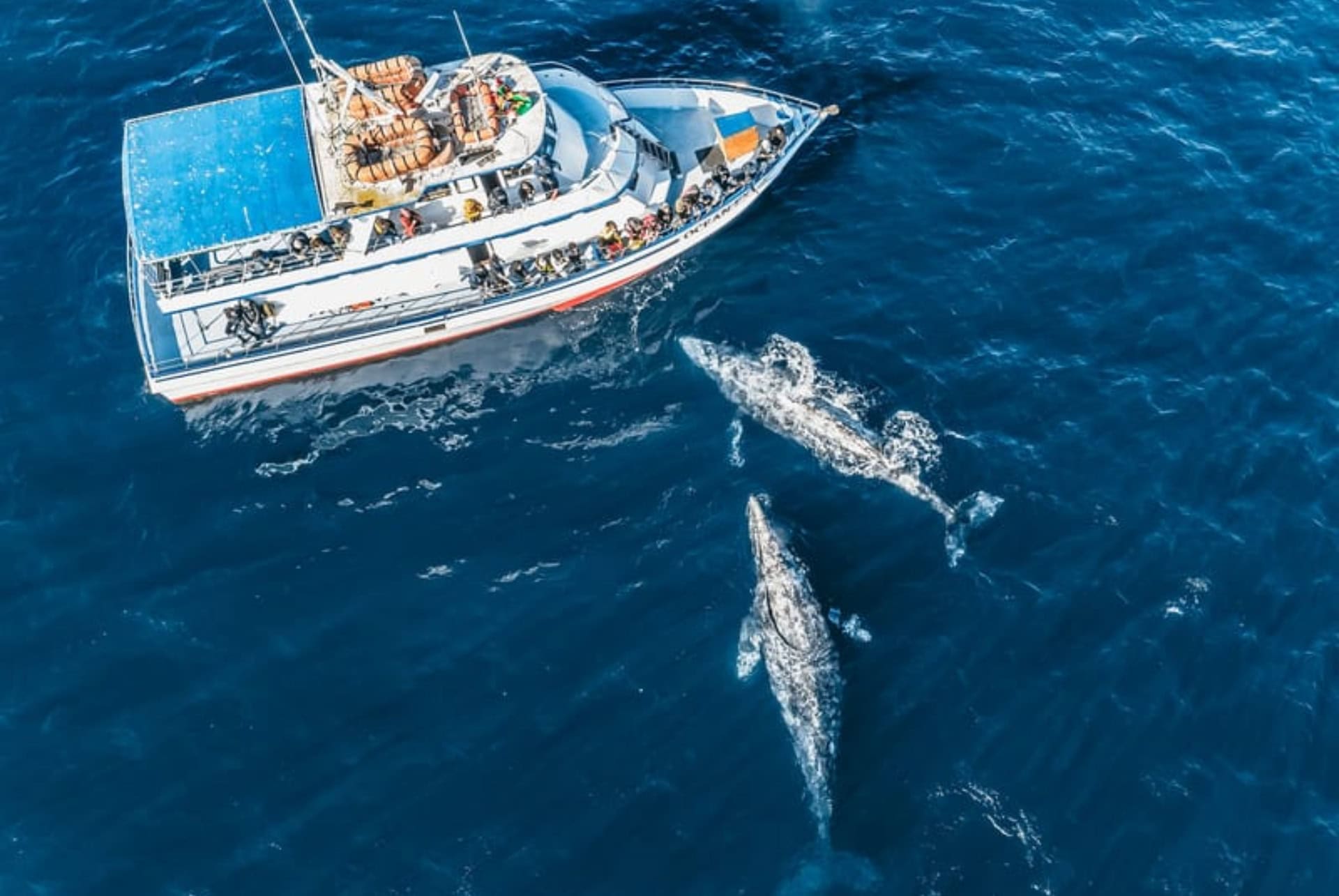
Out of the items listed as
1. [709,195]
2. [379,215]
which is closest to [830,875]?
[709,195]

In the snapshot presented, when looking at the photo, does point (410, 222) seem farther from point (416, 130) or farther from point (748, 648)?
point (748, 648)

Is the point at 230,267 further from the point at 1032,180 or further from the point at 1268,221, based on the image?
the point at 1268,221

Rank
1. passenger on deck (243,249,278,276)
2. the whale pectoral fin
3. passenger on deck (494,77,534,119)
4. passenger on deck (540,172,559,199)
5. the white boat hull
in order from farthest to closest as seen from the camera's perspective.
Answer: passenger on deck (494,77,534,119) → passenger on deck (540,172,559,199) → passenger on deck (243,249,278,276) → the white boat hull → the whale pectoral fin

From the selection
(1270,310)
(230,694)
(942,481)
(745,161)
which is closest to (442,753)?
(230,694)

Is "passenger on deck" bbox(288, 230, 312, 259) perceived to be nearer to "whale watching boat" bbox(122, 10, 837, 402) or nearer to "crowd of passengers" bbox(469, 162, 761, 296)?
"whale watching boat" bbox(122, 10, 837, 402)

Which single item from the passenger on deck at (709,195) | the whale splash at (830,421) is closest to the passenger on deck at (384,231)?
the whale splash at (830,421)

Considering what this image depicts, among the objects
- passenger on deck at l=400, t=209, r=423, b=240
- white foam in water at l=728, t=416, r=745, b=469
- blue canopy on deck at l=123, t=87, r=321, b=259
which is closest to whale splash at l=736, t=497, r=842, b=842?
white foam in water at l=728, t=416, r=745, b=469

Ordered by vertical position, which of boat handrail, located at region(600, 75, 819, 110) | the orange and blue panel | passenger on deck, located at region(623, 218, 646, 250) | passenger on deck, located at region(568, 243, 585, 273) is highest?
boat handrail, located at region(600, 75, 819, 110)
